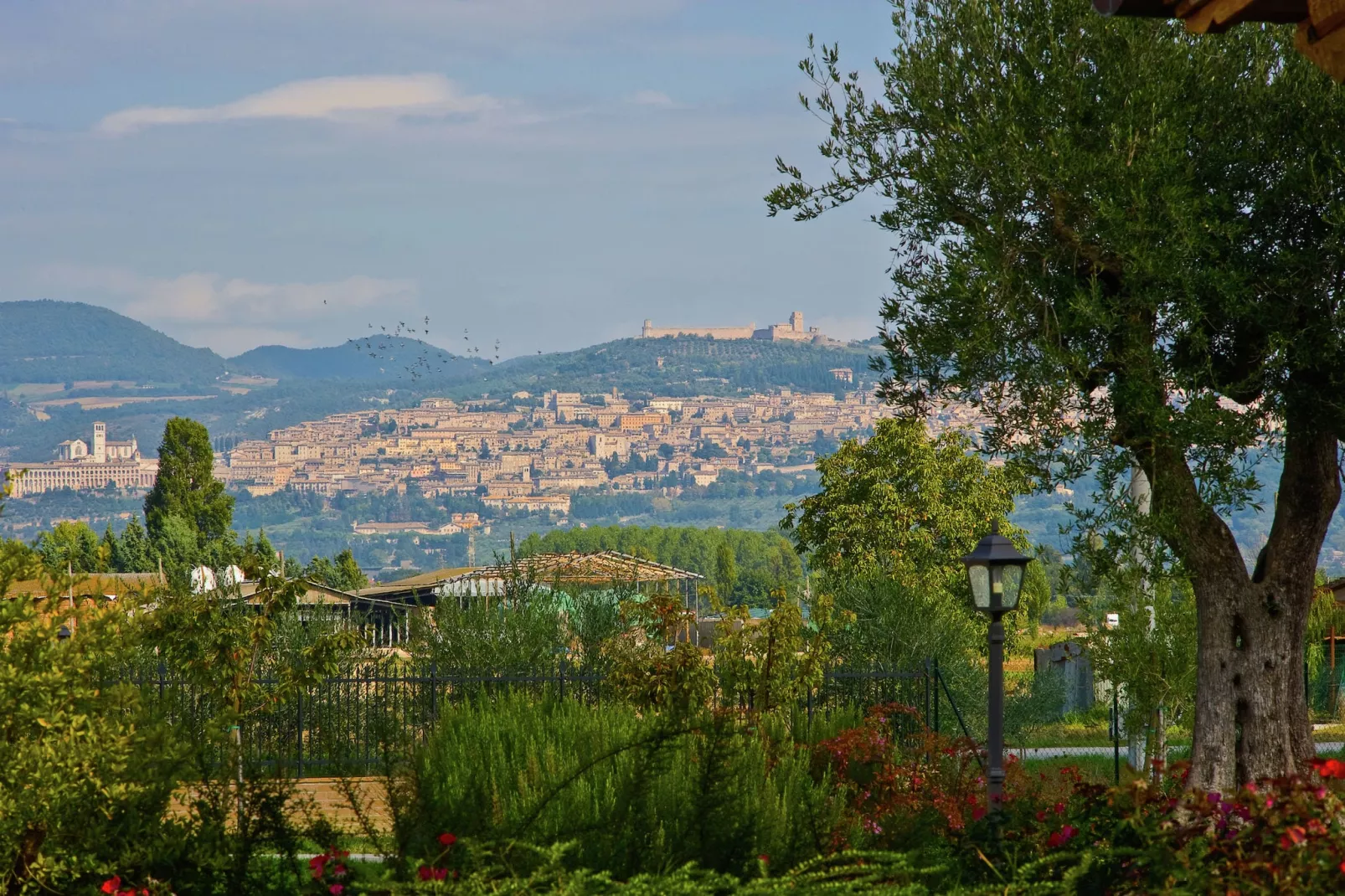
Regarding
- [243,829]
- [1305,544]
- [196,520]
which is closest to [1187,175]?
[1305,544]

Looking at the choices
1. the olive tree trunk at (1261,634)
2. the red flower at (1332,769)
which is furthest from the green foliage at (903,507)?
the red flower at (1332,769)

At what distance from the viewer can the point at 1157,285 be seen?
7664 millimetres

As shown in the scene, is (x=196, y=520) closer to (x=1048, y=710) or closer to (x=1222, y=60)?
(x=1048, y=710)

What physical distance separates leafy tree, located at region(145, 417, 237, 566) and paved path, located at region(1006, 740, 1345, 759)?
4408cm

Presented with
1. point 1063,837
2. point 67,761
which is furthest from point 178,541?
point 1063,837

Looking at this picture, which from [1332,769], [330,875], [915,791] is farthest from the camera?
[915,791]

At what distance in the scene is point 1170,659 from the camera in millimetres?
16203

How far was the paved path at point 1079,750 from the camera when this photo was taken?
798 inches

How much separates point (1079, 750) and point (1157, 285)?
1609 centimetres

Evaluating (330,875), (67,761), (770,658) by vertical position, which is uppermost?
(67,761)

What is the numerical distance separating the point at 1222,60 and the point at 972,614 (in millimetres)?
18504

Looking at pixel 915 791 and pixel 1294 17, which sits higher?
pixel 1294 17

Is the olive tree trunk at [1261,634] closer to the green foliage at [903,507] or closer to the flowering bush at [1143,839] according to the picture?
the flowering bush at [1143,839]

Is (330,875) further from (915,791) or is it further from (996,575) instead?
(996,575)
